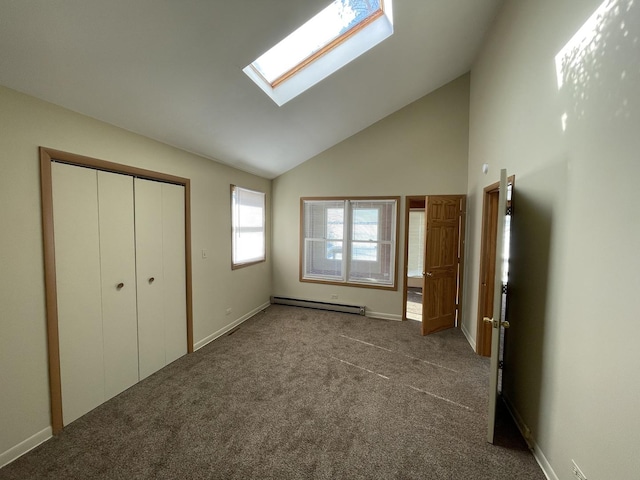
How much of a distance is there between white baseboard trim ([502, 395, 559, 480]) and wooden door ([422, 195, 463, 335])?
1.53 m

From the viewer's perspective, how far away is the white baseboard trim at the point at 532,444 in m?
1.54

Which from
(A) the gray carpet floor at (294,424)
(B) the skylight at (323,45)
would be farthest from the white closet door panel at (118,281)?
(B) the skylight at (323,45)

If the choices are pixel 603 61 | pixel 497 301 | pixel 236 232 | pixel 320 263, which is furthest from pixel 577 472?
pixel 236 232

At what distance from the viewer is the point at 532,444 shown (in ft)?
5.68

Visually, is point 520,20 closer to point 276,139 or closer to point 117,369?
point 276,139

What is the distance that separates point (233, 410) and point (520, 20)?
4.04 m

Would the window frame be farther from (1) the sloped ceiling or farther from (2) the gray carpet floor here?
(2) the gray carpet floor

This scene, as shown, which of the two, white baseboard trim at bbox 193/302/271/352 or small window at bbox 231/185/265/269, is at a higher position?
small window at bbox 231/185/265/269

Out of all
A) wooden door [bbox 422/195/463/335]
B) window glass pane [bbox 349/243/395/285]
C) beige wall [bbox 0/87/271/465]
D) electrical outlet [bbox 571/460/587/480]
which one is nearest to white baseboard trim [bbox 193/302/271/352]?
beige wall [bbox 0/87/271/465]

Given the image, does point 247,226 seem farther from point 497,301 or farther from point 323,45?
point 497,301

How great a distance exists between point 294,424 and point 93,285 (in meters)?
1.94

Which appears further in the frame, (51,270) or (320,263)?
(320,263)

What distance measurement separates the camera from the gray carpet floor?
1578mm

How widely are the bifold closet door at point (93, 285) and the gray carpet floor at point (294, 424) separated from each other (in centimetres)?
23
